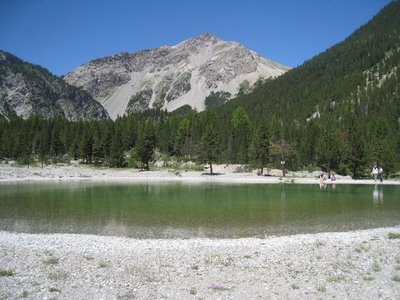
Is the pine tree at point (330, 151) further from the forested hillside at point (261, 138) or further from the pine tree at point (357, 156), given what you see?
the pine tree at point (357, 156)

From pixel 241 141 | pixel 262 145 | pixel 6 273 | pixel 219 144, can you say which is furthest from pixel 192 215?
pixel 241 141

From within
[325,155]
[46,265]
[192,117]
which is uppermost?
[192,117]

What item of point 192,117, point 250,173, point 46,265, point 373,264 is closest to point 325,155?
point 250,173

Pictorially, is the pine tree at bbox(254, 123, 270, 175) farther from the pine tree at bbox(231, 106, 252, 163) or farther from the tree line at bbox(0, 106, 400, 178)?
the pine tree at bbox(231, 106, 252, 163)

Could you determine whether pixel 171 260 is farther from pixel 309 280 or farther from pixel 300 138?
pixel 300 138

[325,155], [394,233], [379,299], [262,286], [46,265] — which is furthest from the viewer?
[325,155]

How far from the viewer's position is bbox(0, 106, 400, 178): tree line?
81469 mm

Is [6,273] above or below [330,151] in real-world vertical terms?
below

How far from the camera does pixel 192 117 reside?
158000mm

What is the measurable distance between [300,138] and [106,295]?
118 metres

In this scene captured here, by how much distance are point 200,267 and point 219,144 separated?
261ft

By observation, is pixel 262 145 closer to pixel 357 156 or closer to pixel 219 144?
pixel 219 144

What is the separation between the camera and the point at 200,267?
15.8 metres

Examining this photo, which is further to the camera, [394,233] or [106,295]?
[394,233]
